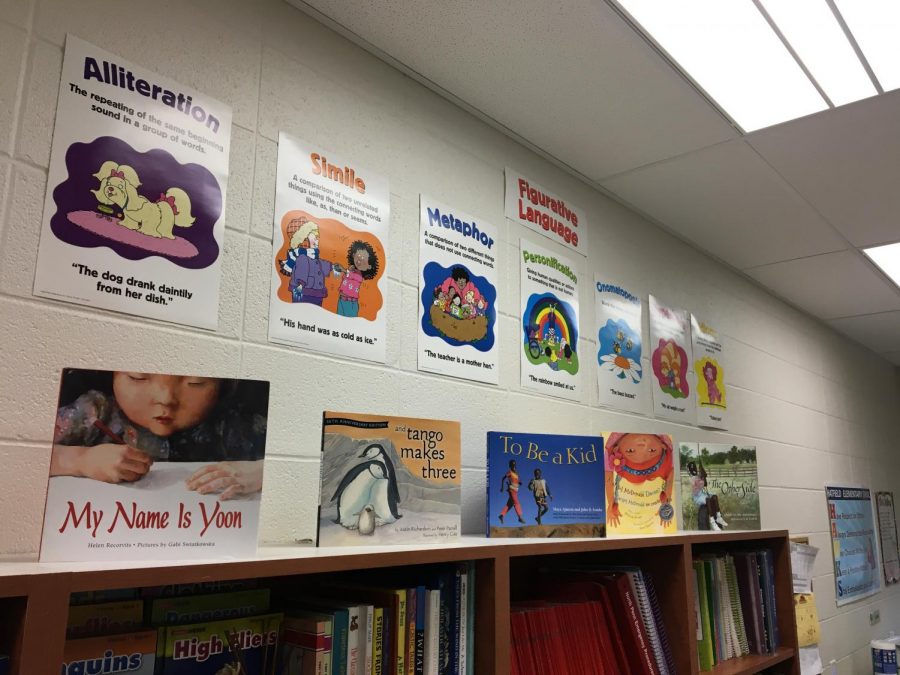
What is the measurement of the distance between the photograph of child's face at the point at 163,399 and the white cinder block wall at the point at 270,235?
8.2 inches

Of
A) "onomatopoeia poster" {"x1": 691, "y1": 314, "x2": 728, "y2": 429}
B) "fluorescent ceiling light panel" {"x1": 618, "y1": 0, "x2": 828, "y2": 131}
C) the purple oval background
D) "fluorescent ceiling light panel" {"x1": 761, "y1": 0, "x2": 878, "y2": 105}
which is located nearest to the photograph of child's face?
the purple oval background

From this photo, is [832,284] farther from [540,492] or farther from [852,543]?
[540,492]

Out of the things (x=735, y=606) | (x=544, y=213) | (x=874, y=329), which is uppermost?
(x=874, y=329)

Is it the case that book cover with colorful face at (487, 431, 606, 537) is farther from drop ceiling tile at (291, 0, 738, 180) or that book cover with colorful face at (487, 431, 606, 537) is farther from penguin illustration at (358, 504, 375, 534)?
drop ceiling tile at (291, 0, 738, 180)

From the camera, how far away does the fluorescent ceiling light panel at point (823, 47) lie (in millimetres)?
1626

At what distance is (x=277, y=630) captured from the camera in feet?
3.90

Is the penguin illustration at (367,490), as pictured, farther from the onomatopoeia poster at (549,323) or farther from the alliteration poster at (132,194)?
the onomatopoeia poster at (549,323)

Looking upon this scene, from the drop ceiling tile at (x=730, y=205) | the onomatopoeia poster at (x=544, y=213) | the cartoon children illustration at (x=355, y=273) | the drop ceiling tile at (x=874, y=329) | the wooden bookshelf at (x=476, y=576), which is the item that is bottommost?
the wooden bookshelf at (x=476, y=576)

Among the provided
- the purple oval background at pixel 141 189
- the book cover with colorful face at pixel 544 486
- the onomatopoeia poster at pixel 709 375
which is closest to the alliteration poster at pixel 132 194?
the purple oval background at pixel 141 189

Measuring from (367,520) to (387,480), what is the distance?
0.09 m

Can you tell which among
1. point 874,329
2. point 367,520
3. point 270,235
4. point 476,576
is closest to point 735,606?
point 476,576

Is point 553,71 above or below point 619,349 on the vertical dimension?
above

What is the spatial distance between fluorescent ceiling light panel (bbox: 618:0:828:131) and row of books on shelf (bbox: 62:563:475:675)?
134 centimetres

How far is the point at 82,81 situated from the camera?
122 centimetres
